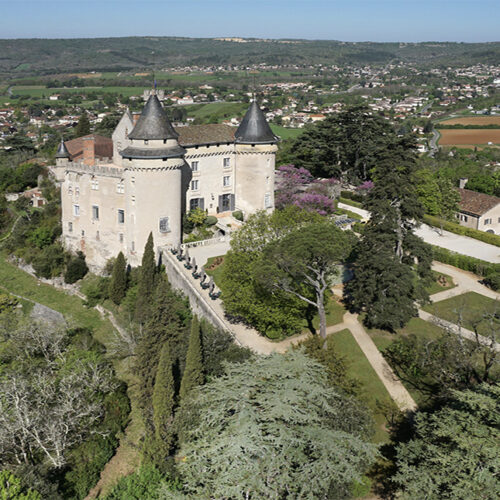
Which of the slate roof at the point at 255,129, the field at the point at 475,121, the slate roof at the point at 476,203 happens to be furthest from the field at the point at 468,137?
the slate roof at the point at 255,129

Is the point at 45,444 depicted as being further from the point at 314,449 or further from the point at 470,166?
the point at 470,166

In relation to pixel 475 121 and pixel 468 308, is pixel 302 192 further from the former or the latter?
pixel 475 121

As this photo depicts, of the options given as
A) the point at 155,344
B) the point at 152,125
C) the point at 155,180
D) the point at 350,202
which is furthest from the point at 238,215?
the point at 155,344

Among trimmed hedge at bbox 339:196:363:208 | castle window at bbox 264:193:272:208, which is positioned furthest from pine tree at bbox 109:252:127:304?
trimmed hedge at bbox 339:196:363:208

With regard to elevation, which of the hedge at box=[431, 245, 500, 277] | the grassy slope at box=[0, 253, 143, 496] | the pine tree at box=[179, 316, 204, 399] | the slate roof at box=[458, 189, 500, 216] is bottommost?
the grassy slope at box=[0, 253, 143, 496]

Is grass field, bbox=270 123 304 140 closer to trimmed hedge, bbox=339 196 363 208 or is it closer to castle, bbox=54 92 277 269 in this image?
trimmed hedge, bbox=339 196 363 208

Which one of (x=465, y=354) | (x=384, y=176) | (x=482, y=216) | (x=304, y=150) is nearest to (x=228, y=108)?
(x=304, y=150)

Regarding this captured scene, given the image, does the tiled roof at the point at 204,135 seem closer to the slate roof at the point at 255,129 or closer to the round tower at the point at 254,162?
the round tower at the point at 254,162
